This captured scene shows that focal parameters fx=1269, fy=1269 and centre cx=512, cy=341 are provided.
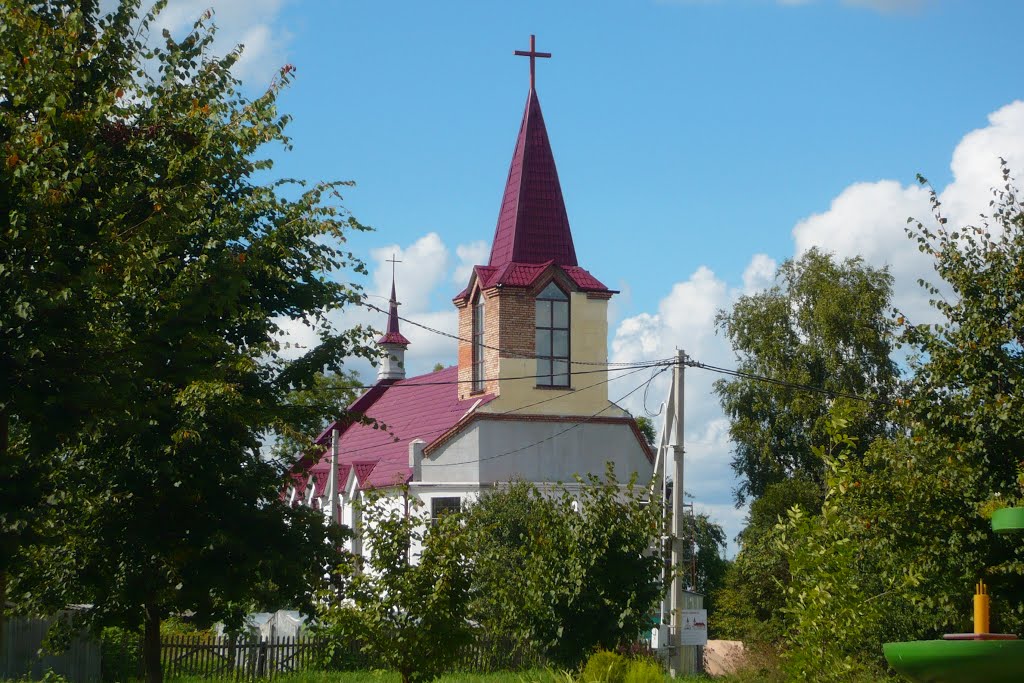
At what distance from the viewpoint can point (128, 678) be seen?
2345 cm

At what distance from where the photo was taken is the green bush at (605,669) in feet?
55.2

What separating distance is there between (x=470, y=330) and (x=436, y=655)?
82.5 feet

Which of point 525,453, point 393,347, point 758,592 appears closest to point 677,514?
point 758,592

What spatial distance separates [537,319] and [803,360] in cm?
916

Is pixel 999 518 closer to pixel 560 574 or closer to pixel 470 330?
pixel 560 574

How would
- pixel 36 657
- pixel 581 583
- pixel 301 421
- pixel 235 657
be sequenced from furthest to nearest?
pixel 235 657 → pixel 36 657 → pixel 581 583 → pixel 301 421

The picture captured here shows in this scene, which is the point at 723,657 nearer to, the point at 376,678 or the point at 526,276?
the point at 376,678

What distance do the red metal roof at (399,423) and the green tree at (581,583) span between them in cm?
1987

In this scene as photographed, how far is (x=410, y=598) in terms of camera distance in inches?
682

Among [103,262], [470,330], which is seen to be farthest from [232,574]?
[470,330]

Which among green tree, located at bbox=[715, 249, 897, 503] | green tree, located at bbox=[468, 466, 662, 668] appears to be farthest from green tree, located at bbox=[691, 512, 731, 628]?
green tree, located at bbox=[468, 466, 662, 668]

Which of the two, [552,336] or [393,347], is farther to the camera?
[393,347]

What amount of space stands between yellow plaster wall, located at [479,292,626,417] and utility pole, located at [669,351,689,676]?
641 inches

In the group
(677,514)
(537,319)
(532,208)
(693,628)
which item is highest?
(532,208)
